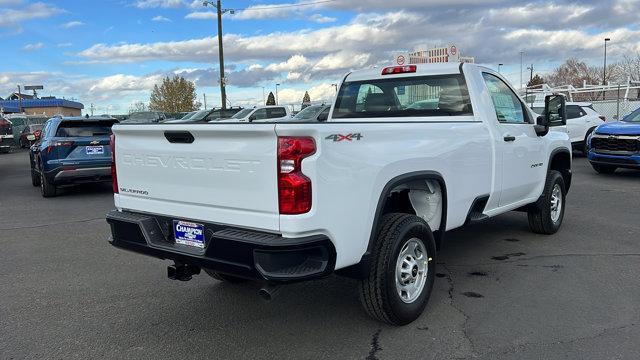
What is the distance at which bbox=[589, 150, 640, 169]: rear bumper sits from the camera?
11250mm

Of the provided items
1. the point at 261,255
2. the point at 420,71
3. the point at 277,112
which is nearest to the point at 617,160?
the point at 420,71

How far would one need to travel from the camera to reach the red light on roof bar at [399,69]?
5.52 meters

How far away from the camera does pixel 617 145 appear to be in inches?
459

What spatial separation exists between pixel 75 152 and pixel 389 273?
8489 millimetres

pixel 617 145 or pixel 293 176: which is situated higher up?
pixel 293 176

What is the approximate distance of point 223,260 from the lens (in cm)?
337

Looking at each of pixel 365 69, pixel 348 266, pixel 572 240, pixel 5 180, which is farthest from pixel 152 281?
pixel 5 180

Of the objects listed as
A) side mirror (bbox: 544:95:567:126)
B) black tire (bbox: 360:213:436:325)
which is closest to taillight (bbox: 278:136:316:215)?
black tire (bbox: 360:213:436:325)

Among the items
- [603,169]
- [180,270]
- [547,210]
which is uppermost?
[180,270]

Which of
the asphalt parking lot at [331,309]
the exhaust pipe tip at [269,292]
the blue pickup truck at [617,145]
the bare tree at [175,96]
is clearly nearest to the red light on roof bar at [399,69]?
the asphalt parking lot at [331,309]

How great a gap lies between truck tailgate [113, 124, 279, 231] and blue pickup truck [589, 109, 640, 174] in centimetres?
1055

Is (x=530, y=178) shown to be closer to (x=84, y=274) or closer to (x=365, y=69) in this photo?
(x=365, y=69)

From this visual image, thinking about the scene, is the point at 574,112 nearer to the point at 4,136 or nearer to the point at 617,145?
the point at 617,145

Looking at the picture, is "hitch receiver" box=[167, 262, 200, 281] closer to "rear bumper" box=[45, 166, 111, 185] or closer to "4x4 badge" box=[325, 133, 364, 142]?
"4x4 badge" box=[325, 133, 364, 142]
